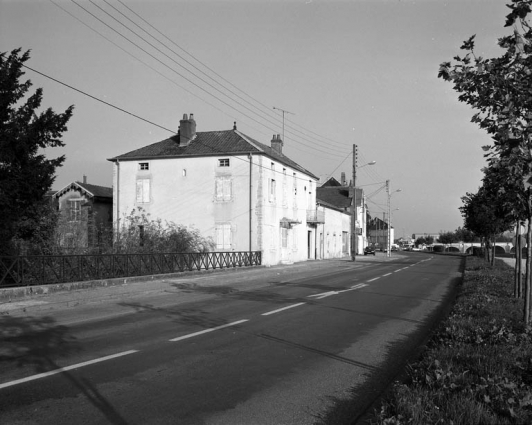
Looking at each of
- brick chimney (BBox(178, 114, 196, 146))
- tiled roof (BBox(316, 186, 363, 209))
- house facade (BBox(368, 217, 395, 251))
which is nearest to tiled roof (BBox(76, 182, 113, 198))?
brick chimney (BBox(178, 114, 196, 146))

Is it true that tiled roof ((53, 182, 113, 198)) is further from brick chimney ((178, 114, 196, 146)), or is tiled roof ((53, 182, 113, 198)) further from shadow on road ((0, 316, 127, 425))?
shadow on road ((0, 316, 127, 425))

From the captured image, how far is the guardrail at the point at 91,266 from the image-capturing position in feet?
47.5

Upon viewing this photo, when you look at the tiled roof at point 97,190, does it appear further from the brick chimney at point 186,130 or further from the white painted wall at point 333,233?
the white painted wall at point 333,233

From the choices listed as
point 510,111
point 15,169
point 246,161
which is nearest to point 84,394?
point 510,111

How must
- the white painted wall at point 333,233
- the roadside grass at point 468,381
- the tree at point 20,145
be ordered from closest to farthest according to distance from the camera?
the roadside grass at point 468,381 < the tree at point 20,145 < the white painted wall at point 333,233

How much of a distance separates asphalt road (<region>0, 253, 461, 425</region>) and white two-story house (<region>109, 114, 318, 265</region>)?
2030 cm

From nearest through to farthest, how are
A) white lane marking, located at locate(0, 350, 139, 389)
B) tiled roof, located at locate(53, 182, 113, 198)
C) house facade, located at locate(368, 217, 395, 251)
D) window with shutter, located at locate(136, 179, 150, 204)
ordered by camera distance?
→ white lane marking, located at locate(0, 350, 139, 389) < window with shutter, located at locate(136, 179, 150, 204) < tiled roof, located at locate(53, 182, 113, 198) < house facade, located at locate(368, 217, 395, 251)

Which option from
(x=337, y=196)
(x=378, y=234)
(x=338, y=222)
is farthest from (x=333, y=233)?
(x=378, y=234)

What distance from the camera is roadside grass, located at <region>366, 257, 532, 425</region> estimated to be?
156 inches

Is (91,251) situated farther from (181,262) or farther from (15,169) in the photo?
(15,169)

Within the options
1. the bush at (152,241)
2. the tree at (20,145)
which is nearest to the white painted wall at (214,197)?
the bush at (152,241)

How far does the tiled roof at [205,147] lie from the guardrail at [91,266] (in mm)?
9789

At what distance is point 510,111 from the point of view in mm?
6078

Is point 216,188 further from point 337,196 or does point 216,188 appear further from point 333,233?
point 337,196
